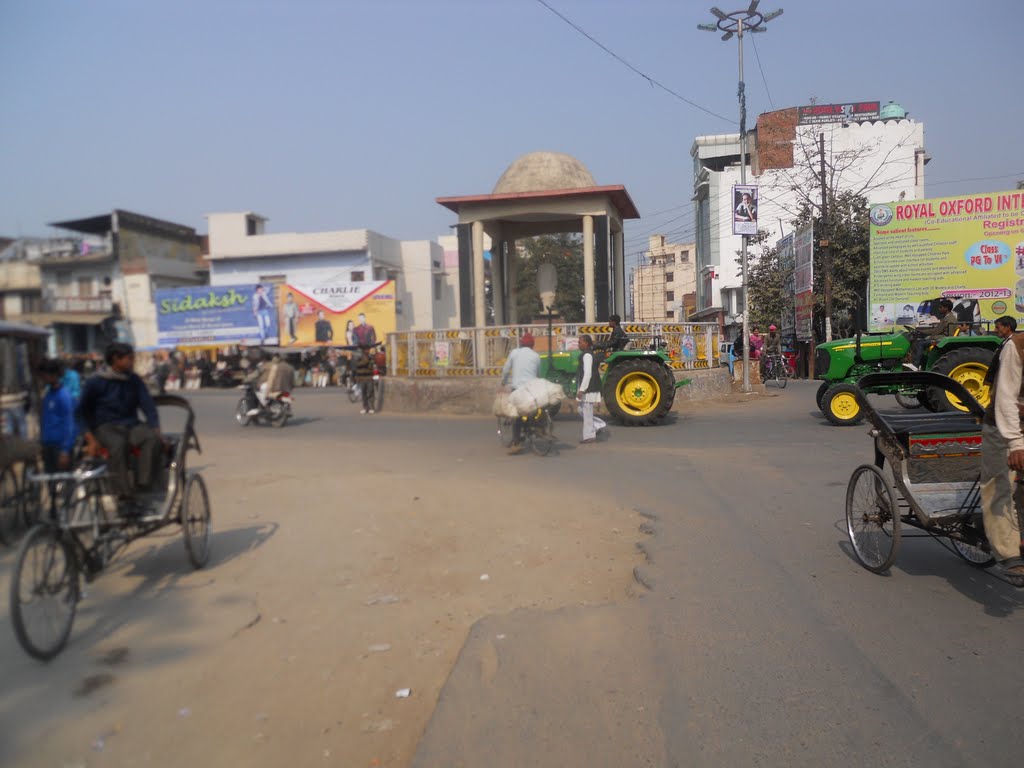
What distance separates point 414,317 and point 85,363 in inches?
1166

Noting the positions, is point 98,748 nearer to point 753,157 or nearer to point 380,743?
point 380,743

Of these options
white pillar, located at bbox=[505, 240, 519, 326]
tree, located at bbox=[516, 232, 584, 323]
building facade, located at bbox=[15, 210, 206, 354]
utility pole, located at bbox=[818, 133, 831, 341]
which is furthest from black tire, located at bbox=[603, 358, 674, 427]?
tree, located at bbox=[516, 232, 584, 323]

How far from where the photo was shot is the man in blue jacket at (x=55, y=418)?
7.64 m

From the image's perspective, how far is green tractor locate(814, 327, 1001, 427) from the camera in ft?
45.2

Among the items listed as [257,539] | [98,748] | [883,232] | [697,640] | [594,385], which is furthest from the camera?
[883,232]

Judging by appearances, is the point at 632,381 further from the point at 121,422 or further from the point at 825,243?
the point at 825,243

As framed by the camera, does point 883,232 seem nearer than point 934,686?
No

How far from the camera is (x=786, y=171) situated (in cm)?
4462

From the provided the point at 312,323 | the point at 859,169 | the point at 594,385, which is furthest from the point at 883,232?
the point at 312,323

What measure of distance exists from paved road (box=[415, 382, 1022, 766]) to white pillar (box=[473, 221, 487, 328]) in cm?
1454

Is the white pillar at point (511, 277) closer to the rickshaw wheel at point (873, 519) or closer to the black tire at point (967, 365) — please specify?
the black tire at point (967, 365)

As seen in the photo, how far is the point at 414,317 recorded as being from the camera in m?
46.0

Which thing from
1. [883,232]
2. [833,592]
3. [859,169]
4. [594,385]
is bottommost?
[833,592]

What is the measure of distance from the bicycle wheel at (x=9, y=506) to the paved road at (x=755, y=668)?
187 inches
